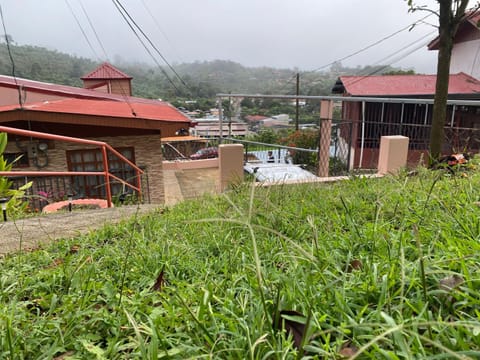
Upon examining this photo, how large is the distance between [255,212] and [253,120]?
8.87 m

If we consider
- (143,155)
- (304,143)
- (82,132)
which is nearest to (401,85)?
(304,143)

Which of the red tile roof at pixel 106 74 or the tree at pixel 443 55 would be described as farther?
the red tile roof at pixel 106 74

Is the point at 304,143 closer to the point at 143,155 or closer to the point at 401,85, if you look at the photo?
the point at 143,155

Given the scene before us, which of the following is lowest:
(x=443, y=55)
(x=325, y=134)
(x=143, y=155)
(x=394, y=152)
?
(x=143, y=155)

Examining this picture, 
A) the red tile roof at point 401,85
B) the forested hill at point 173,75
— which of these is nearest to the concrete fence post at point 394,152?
the forested hill at point 173,75

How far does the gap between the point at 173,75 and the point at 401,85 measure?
441 inches

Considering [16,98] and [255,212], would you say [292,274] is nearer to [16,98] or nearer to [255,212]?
[255,212]

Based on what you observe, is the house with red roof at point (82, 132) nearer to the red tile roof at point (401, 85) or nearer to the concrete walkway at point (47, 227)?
the concrete walkway at point (47, 227)

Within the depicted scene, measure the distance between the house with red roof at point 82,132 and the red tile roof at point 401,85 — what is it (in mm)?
10087

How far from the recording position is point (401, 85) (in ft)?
53.4

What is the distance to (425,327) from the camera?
929 millimetres

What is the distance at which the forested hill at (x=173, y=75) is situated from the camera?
9.05 meters

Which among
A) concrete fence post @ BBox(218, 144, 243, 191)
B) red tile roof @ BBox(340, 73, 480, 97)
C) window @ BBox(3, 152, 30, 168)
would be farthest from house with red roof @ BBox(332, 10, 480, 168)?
window @ BBox(3, 152, 30, 168)

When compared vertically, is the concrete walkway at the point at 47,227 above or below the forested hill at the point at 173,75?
below
